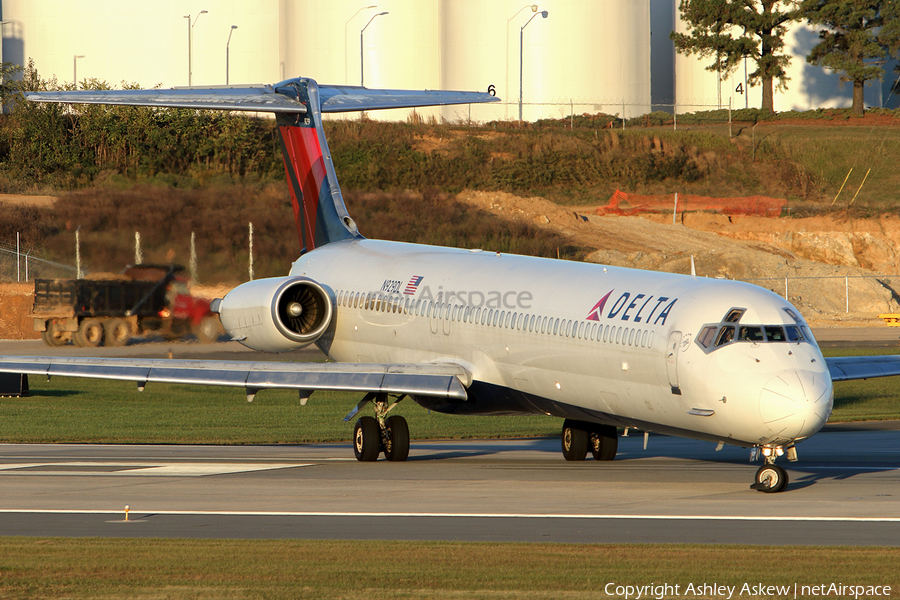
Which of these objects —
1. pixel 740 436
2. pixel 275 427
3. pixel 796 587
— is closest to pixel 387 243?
pixel 275 427

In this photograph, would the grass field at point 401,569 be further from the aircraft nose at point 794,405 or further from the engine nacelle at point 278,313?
the engine nacelle at point 278,313

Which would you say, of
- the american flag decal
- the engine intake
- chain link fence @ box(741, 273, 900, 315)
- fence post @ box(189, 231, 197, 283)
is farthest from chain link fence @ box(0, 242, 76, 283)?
chain link fence @ box(741, 273, 900, 315)

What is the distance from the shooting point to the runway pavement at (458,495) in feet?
48.6

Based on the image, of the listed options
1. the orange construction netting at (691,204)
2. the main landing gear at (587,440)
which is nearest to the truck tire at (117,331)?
the main landing gear at (587,440)

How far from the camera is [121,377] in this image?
69.7 ft

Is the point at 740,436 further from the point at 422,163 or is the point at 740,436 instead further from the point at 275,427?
the point at 422,163

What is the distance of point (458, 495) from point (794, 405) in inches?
205

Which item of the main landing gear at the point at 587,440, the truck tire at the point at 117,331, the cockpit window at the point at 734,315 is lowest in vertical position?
the main landing gear at the point at 587,440

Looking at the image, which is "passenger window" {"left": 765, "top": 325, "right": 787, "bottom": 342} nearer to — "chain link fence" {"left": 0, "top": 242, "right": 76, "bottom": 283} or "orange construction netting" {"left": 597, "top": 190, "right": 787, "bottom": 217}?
"chain link fence" {"left": 0, "top": 242, "right": 76, "bottom": 283}

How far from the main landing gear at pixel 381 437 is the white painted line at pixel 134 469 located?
3.63 feet

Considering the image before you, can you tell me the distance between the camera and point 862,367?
2019cm

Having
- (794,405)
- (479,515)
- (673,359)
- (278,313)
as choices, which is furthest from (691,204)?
(479,515)

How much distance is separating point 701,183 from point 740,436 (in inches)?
2852

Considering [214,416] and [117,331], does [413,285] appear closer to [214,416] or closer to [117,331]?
[214,416]
